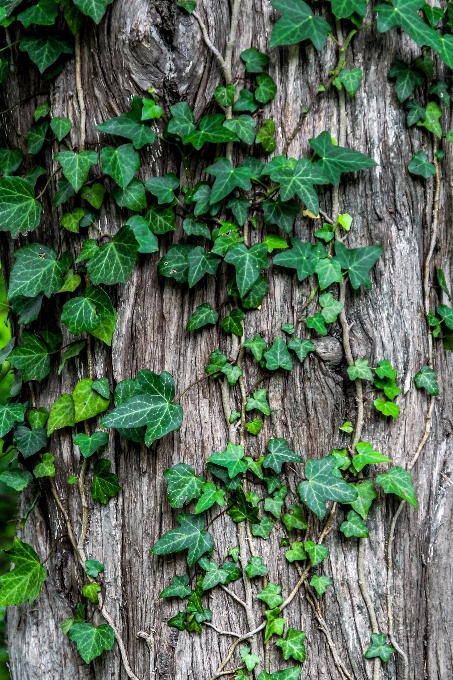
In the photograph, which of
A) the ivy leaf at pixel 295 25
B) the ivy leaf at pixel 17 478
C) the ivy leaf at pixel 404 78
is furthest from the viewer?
the ivy leaf at pixel 17 478

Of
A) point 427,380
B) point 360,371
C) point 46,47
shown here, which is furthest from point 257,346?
point 46,47

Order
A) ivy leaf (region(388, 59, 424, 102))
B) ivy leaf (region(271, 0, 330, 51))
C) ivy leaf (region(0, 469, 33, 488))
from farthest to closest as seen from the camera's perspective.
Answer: ivy leaf (region(0, 469, 33, 488)) → ivy leaf (region(388, 59, 424, 102)) → ivy leaf (region(271, 0, 330, 51))

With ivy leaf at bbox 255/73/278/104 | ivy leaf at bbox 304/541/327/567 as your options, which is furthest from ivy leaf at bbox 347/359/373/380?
ivy leaf at bbox 255/73/278/104

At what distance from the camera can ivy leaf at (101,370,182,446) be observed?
5.02ft

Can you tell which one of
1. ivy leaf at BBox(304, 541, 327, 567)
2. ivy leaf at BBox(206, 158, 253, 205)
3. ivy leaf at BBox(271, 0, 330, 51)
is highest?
ivy leaf at BBox(271, 0, 330, 51)

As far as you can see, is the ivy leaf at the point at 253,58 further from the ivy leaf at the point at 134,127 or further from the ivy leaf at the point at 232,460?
the ivy leaf at the point at 232,460

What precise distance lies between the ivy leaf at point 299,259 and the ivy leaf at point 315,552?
2.46 ft

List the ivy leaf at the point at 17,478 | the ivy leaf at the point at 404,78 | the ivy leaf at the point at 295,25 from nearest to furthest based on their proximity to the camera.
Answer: the ivy leaf at the point at 295,25 → the ivy leaf at the point at 404,78 → the ivy leaf at the point at 17,478

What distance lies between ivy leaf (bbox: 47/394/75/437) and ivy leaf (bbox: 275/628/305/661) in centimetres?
86

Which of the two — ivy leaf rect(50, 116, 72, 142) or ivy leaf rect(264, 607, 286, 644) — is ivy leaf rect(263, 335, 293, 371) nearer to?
ivy leaf rect(264, 607, 286, 644)

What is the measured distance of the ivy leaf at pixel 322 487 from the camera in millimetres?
1508

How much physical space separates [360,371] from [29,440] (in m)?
1.03

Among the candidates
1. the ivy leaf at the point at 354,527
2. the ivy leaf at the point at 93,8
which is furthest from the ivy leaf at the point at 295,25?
the ivy leaf at the point at 354,527

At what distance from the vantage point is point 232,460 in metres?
1.56
